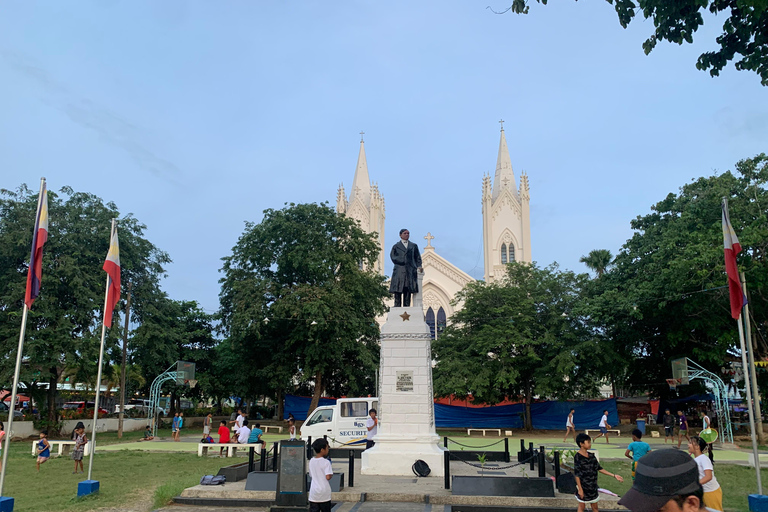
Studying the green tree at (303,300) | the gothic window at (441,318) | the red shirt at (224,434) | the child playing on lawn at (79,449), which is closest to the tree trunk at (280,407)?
the green tree at (303,300)

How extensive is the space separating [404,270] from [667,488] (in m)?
12.2

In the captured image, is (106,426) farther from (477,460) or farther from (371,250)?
(477,460)

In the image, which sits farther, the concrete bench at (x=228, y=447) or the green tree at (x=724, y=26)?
the concrete bench at (x=228, y=447)

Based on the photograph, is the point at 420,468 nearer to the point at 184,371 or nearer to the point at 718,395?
the point at 718,395

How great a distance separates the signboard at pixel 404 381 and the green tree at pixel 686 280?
1524 cm

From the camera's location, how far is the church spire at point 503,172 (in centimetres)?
5709

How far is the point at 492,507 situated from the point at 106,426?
2819cm

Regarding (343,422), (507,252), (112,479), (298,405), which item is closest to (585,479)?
(112,479)

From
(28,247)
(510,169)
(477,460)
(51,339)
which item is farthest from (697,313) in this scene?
(510,169)

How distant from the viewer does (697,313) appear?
2661cm

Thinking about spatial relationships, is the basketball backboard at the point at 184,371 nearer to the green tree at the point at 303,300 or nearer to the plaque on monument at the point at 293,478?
the green tree at the point at 303,300

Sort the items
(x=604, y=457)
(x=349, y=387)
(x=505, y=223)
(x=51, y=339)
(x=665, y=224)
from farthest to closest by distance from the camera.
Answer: (x=505, y=223) < (x=349, y=387) < (x=665, y=224) < (x=51, y=339) < (x=604, y=457)

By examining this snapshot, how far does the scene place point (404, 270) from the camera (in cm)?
1427

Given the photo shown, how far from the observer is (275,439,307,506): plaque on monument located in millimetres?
8258
